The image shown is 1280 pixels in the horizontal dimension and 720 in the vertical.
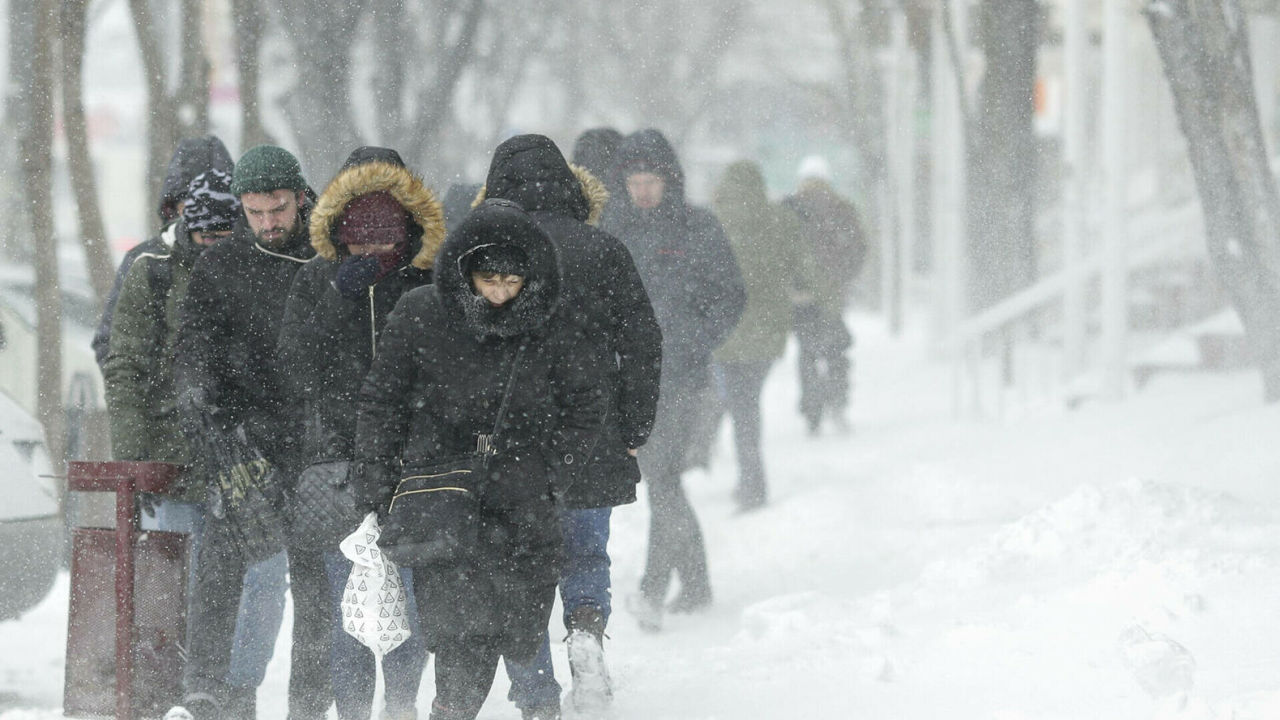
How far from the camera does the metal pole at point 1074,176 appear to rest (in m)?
12.7

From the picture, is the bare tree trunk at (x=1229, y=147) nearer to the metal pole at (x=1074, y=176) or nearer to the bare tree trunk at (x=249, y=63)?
the metal pole at (x=1074, y=176)

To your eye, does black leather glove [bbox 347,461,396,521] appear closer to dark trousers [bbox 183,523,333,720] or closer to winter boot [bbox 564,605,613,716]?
dark trousers [bbox 183,523,333,720]

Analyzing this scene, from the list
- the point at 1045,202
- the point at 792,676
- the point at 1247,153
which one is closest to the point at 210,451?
the point at 792,676

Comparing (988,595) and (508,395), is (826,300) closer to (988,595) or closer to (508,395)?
(988,595)

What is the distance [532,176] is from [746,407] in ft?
13.4

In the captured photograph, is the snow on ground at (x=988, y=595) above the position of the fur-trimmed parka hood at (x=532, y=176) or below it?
below

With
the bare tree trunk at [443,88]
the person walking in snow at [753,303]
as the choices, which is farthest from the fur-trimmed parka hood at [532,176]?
the bare tree trunk at [443,88]

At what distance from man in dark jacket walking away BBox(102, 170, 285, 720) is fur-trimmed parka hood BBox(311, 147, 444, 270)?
645mm

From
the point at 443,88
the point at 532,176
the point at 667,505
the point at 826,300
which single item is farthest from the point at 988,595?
the point at 443,88

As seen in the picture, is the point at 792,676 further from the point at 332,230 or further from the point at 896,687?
the point at 332,230

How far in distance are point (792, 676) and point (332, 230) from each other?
7.38 ft

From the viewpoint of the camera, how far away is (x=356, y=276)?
4777 mm

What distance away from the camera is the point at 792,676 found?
589cm

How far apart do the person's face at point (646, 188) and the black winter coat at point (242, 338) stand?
7.18 feet
